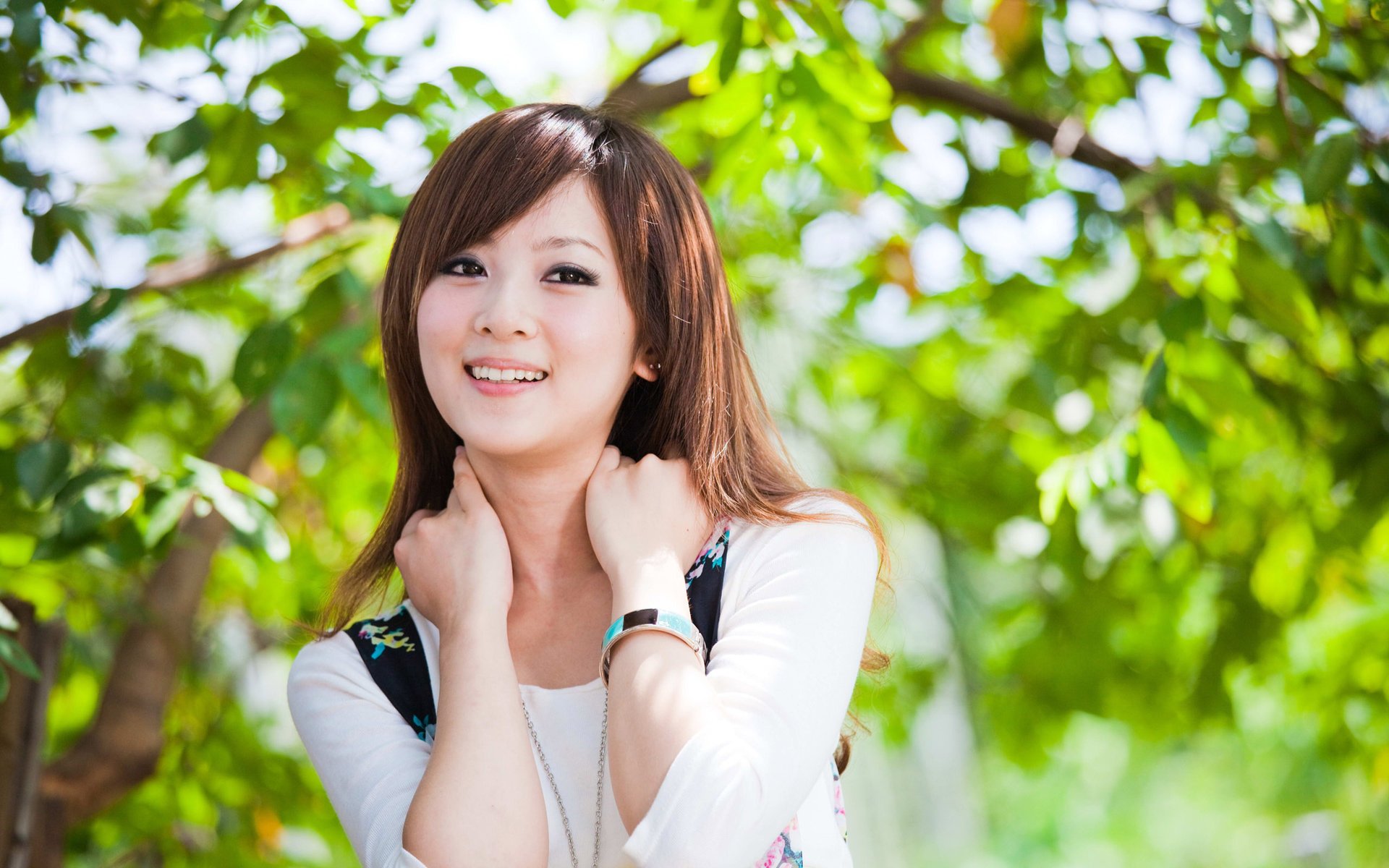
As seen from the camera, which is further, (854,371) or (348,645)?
(854,371)

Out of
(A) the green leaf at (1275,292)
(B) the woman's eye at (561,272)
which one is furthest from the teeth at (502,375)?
(A) the green leaf at (1275,292)

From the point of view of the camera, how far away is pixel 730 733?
1.16 metres

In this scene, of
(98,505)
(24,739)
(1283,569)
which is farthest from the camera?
(1283,569)

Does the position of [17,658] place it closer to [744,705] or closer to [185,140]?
[185,140]

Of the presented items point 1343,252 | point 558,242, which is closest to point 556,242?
point 558,242

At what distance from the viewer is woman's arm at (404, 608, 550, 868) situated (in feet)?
3.95

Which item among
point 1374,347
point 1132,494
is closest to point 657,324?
point 1132,494

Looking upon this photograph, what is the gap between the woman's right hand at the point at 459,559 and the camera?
1.37 m

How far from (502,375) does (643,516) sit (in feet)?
0.73

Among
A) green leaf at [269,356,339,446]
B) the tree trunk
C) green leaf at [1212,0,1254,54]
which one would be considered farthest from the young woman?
the tree trunk

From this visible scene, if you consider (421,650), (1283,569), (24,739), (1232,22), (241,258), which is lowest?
(1283,569)

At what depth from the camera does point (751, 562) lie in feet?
4.47

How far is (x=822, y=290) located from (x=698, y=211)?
→ 211cm

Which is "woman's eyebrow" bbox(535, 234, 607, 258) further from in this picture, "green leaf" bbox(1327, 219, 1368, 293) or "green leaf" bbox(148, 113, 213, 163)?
"green leaf" bbox(1327, 219, 1368, 293)
